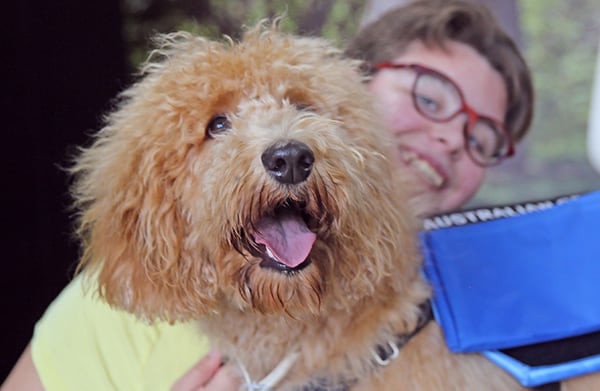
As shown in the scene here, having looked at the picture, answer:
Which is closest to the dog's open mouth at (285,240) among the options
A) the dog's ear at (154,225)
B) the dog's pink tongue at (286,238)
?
the dog's pink tongue at (286,238)

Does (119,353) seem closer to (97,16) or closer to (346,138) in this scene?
(346,138)

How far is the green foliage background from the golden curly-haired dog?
30.7 inches

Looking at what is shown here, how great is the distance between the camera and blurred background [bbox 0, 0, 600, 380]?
1688mm

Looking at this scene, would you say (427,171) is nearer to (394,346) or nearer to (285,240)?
(394,346)

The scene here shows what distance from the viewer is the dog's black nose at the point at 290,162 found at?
0.85 m

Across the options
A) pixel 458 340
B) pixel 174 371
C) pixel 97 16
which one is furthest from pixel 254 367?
pixel 97 16

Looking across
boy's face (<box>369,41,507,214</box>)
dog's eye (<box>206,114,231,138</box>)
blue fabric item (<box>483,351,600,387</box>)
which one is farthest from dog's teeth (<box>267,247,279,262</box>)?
boy's face (<box>369,41,507,214</box>)

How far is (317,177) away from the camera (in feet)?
2.85

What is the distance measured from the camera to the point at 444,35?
155cm

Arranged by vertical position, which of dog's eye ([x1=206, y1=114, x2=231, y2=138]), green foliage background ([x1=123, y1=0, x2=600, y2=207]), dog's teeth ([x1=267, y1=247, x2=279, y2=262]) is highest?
dog's eye ([x1=206, y1=114, x2=231, y2=138])

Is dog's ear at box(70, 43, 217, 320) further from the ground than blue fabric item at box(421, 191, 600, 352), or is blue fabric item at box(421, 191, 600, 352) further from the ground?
dog's ear at box(70, 43, 217, 320)

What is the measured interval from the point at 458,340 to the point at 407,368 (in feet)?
0.28

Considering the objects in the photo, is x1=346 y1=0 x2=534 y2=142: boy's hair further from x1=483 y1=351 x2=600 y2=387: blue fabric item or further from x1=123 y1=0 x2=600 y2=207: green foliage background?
x1=483 y1=351 x2=600 y2=387: blue fabric item

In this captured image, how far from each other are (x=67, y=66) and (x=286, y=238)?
108 centimetres
